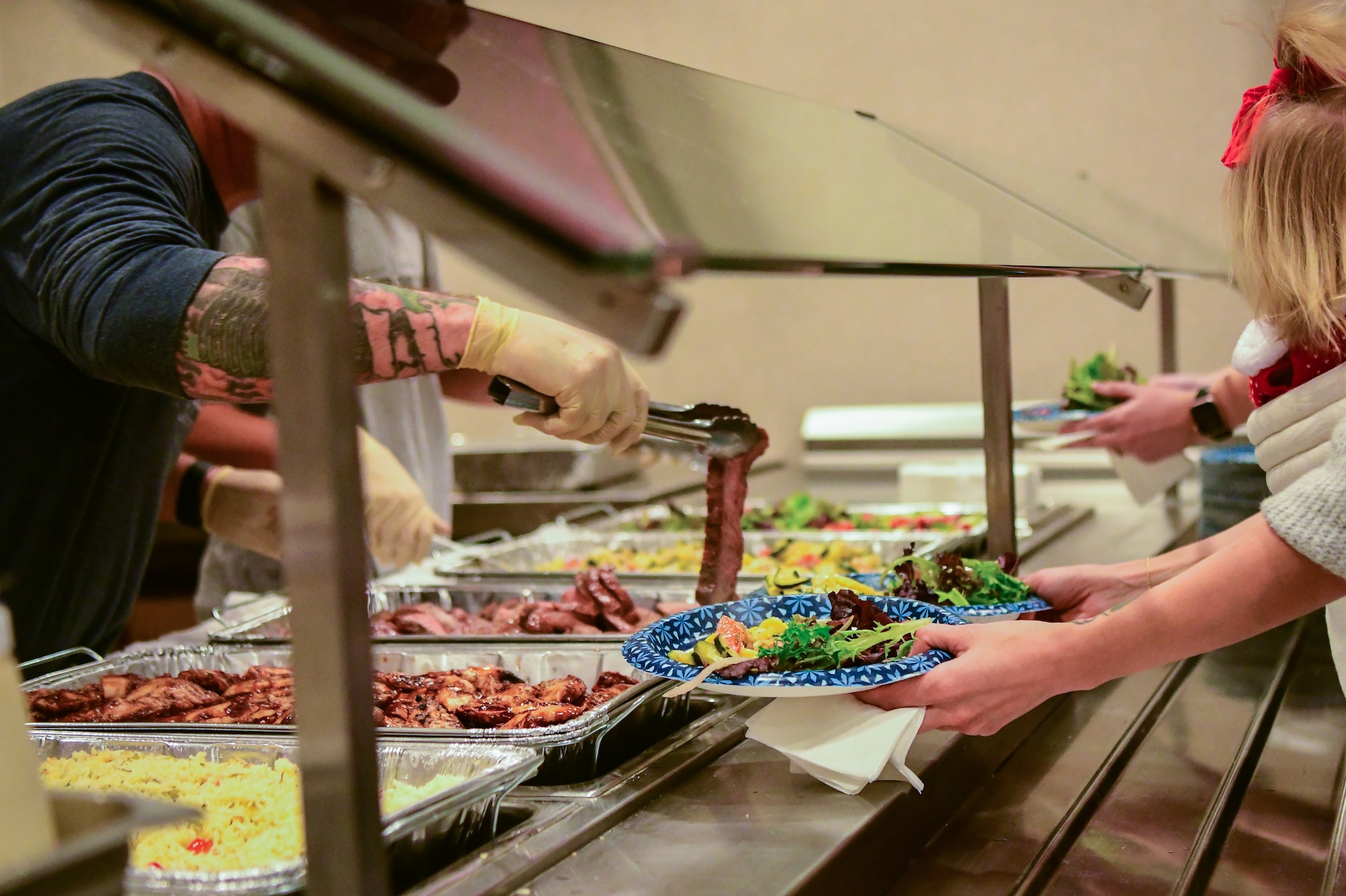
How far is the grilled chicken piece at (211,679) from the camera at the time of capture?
1.56m

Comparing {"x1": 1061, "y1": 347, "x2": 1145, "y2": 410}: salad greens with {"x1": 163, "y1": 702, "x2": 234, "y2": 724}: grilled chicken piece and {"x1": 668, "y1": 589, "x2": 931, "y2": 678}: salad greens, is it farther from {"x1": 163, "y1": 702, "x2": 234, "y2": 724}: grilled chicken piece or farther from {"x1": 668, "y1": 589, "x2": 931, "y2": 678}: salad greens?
{"x1": 163, "y1": 702, "x2": 234, "y2": 724}: grilled chicken piece

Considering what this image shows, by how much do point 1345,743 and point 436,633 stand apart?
139cm

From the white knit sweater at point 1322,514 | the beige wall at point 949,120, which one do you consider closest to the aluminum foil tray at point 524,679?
the white knit sweater at point 1322,514

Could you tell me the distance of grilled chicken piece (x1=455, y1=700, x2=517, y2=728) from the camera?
1363 mm

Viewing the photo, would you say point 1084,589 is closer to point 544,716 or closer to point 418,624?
point 544,716

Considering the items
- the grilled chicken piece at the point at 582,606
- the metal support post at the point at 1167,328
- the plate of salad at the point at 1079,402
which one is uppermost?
the metal support post at the point at 1167,328

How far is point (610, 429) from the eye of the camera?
5.40 feet

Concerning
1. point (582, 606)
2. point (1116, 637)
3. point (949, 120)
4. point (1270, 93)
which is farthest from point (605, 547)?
point (949, 120)

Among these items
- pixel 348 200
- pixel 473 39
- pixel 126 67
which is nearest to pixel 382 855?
pixel 348 200

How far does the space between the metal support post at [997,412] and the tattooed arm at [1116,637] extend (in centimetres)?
64

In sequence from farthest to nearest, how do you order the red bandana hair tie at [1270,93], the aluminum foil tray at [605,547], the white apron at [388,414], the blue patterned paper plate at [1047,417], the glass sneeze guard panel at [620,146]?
the white apron at [388,414]
the blue patterned paper plate at [1047,417]
the aluminum foil tray at [605,547]
the red bandana hair tie at [1270,93]
the glass sneeze guard panel at [620,146]

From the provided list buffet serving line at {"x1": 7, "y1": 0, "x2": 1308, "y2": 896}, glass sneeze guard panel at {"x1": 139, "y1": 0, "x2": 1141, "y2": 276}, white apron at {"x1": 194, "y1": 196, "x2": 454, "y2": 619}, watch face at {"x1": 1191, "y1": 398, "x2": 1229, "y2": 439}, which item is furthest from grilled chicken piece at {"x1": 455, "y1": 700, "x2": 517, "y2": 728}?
watch face at {"x1": 1191, "y1": 398, "x2": 1229, "y2": 439}

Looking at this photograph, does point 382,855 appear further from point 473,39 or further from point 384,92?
point 473,39

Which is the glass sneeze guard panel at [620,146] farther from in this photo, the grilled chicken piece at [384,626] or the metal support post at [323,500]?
the grilled chicken piece at [384,626]
